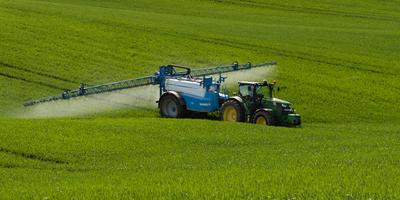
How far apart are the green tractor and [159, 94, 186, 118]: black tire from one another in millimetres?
1881

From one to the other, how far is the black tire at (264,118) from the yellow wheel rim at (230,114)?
818 millimetres

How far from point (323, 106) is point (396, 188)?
21.2 metres

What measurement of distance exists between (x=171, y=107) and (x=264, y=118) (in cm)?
446

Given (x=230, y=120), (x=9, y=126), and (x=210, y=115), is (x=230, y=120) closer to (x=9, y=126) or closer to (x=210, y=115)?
(x=210, y=115)

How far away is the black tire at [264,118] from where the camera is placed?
27.5 meters

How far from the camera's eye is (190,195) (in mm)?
12391

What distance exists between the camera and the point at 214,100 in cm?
2897

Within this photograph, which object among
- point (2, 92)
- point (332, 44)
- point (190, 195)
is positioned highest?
point (332, 44)

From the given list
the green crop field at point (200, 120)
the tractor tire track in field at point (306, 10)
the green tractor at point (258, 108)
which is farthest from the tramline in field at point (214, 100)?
the tractor tire track in field at point (306, 10)

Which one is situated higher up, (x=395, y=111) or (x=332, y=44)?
(x=332, y=44)

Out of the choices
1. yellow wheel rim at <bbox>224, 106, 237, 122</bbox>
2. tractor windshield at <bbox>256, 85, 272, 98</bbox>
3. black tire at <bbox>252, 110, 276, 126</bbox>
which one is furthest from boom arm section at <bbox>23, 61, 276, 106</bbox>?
black tire at <bbox>252, 110, 276, 126</bbox>

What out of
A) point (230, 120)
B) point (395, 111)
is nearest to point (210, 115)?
point (230, 120)

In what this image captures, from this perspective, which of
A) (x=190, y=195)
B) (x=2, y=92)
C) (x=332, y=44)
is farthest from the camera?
(x=332, y=44)

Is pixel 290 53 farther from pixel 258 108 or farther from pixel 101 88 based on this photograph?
pixel 258 108
